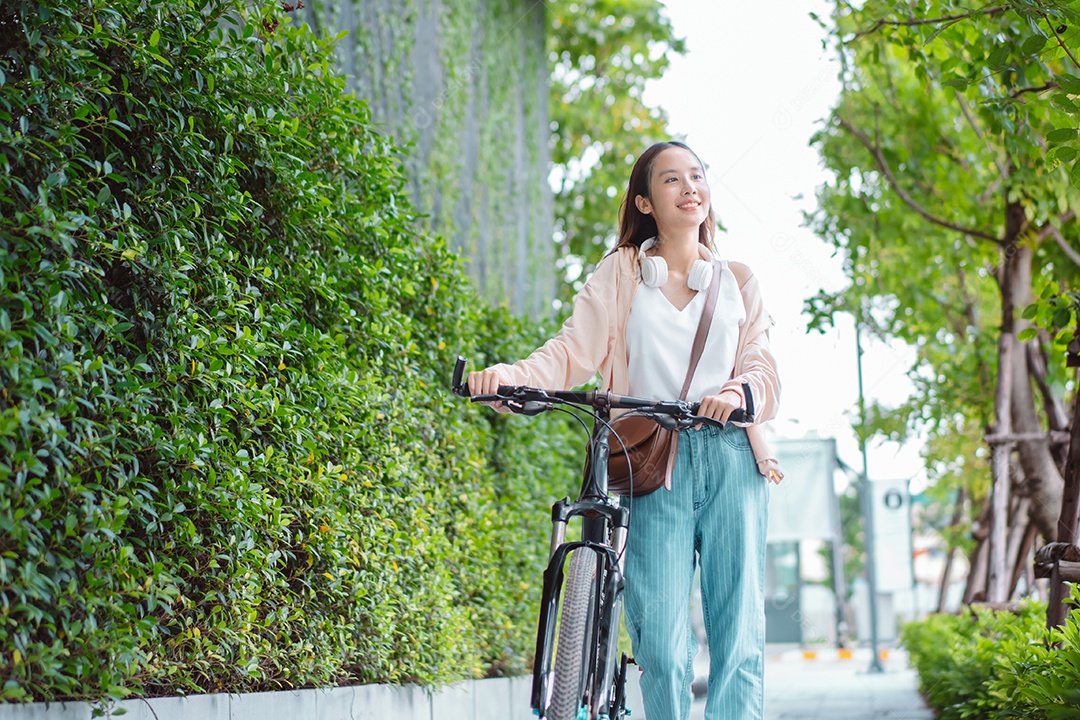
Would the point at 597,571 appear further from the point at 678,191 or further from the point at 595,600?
the point at 678,191

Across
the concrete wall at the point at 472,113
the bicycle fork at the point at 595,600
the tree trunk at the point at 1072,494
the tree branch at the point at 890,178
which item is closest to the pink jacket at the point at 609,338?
the bicycle fork at the point at 595,600

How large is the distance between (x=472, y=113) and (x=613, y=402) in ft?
22.6

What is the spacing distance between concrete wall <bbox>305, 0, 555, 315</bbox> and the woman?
6.55 feet

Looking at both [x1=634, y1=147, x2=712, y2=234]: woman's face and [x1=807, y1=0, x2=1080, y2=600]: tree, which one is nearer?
[x1=634, y1=147, x2=712, y2=234]: woman's face

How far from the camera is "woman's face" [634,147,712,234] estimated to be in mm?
3596

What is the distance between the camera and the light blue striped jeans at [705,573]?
324cm

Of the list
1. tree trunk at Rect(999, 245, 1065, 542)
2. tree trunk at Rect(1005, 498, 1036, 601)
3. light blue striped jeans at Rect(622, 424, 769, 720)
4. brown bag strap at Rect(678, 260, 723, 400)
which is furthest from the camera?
tree trunk at Rect(1005, 498, 1036, 601)

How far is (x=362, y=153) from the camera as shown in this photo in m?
4.62

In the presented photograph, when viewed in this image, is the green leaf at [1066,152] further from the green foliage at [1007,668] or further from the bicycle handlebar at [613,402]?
the green foliage at [1007,668]

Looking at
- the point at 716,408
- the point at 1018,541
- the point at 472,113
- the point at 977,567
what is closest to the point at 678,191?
the point at 716,408

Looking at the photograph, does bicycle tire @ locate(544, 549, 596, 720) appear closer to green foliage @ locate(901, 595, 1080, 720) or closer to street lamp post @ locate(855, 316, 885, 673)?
green foliage @ locate(901, 595, 1080, 720)

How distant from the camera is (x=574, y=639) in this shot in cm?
279

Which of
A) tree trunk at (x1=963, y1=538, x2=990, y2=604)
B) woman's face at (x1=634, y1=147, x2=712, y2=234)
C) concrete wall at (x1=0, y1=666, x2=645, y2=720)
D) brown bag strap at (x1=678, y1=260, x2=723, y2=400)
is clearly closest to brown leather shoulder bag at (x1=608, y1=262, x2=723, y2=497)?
brown bag strap at (x1=678, y1=260, x2=723, y2=400)

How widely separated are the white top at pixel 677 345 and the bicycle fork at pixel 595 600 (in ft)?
1.71
